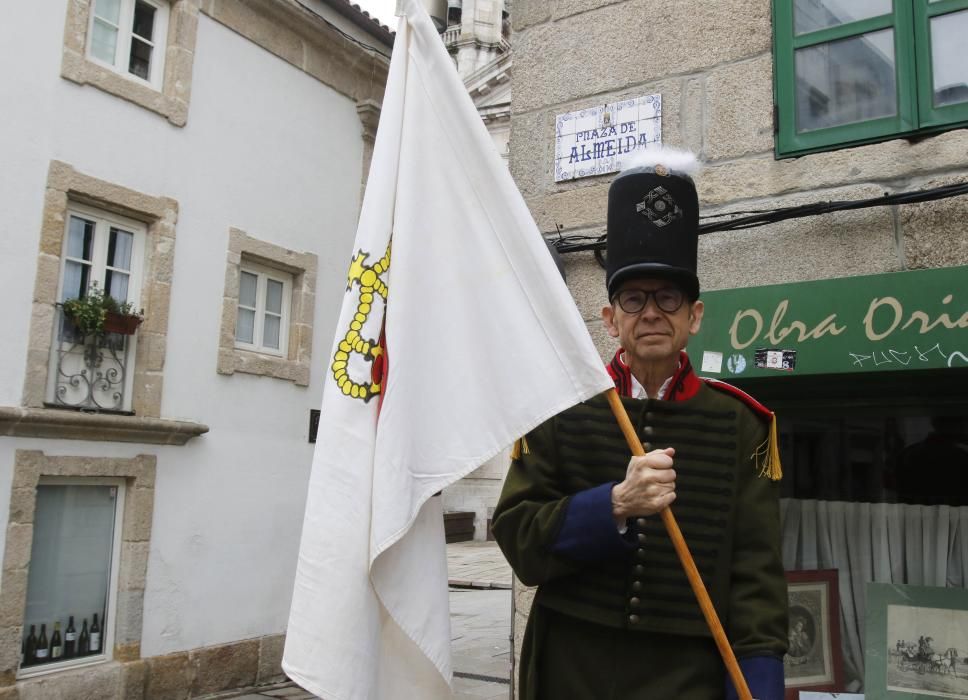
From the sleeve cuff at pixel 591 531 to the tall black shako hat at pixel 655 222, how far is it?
54 cm

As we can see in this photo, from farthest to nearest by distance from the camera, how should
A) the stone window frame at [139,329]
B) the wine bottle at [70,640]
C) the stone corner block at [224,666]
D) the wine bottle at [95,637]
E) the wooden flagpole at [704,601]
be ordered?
the stone corner block at [224,666], the wine bottle at [95,637], the wine bottle at [70,640], the stone window frame at [139,329], the wooden flagpole at [704,601]

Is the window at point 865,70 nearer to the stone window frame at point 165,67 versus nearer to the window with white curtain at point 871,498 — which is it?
the window with white curtain at point 871,498

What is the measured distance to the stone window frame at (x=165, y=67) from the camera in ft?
23.3

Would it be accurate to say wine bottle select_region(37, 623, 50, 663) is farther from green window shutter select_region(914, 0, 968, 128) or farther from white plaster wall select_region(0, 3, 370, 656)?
green window shutter select_region(914, 0, 968, 128)

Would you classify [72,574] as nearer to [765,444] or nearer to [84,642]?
[84,642]

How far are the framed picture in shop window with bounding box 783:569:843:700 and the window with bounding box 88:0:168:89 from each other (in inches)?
269

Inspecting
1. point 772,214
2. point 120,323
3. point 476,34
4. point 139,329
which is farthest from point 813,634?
point 476,34

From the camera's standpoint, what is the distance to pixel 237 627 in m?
8.16

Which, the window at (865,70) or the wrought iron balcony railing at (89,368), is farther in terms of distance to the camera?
the wrought iron balcony railing at (89,368)

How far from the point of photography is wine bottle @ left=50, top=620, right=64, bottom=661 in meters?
6.77

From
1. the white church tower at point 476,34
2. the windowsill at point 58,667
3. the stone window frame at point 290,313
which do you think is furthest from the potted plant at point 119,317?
the white church tower at point 476,34

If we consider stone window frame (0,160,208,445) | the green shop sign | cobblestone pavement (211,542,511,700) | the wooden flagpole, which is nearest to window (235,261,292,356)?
stone window frame (0,160,208,445)

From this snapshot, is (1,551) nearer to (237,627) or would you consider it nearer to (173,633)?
(173,633)

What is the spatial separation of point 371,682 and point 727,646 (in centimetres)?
84
